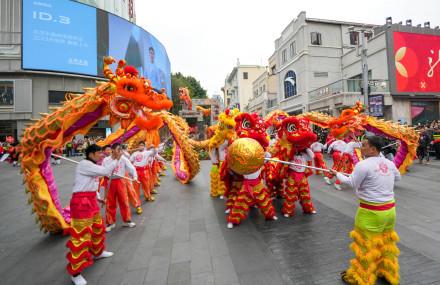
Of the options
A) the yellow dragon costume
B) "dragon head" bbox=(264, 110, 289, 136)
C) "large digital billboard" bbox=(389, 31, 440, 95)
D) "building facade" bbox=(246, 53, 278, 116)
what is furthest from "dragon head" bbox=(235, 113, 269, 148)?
"building facade" bbox=(246, 53, 278, 116)

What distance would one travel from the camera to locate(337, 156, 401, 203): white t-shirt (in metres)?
2.49

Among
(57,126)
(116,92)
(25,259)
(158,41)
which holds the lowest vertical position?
(25,259)

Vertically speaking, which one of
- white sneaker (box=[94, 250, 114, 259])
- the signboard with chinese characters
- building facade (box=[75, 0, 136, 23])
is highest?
building facade (box=[75, 0, 136, 23])

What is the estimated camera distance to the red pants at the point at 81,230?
2.92 meters

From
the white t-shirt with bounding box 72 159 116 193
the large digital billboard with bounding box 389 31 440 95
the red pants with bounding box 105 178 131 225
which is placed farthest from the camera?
the large digital billboard with bounding box 389 31 440 95

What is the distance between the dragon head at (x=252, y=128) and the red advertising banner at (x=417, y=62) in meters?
15.3

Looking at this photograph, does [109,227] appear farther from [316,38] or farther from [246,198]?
[316,38]

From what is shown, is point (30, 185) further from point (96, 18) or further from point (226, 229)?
point (96, 18)

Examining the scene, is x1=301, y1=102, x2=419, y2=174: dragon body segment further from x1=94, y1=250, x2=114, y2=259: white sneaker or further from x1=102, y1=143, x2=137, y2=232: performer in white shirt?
x1=94, y1=250, x2=114, y2=259: white sneaker

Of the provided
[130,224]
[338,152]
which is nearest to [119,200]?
[130,224]

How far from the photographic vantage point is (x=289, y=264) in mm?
3090

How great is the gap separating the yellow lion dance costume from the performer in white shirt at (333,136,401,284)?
300 centimetres

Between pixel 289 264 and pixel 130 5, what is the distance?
35.2 meters

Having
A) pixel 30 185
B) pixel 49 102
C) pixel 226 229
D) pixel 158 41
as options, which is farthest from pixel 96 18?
pixel 226 229
